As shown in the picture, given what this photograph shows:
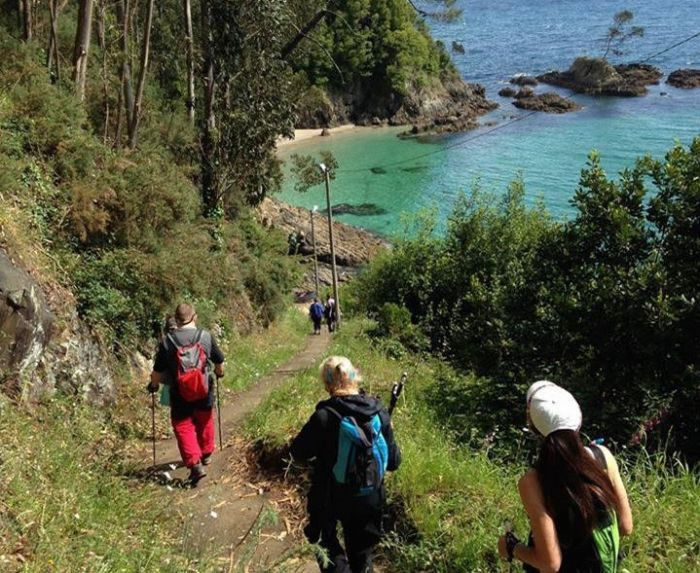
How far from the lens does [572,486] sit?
271 cm

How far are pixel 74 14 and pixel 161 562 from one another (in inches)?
874

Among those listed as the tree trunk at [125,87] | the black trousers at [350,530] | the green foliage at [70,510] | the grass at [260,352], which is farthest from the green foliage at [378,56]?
the black trousers at [350,530]

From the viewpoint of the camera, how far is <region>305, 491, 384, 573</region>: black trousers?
12.6ft

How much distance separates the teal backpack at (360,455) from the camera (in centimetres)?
368

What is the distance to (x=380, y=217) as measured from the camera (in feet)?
168

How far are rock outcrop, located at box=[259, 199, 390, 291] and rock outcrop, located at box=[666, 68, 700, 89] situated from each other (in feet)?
174

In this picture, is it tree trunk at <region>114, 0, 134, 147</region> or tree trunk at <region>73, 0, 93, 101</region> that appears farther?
tree trunk at <region>114, 0, 134, 147</region>

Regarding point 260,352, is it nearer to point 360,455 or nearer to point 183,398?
point 183,398

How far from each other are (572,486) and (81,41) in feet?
41.8

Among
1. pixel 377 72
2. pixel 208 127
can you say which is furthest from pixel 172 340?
pixel 377 72

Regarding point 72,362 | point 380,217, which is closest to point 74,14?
point 72,362

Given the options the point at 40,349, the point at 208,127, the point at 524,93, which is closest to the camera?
the point at 40,349

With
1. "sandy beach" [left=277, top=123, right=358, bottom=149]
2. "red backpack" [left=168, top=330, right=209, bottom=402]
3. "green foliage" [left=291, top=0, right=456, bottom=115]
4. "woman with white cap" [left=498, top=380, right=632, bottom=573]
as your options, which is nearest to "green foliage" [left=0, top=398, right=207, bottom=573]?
"red backpack" [left=168, top=330, right=209, bottom=402]

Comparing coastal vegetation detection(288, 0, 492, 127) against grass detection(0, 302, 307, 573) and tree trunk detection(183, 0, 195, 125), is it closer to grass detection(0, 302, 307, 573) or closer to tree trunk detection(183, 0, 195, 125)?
tree trunk detection(183, 0, 195, 125)
